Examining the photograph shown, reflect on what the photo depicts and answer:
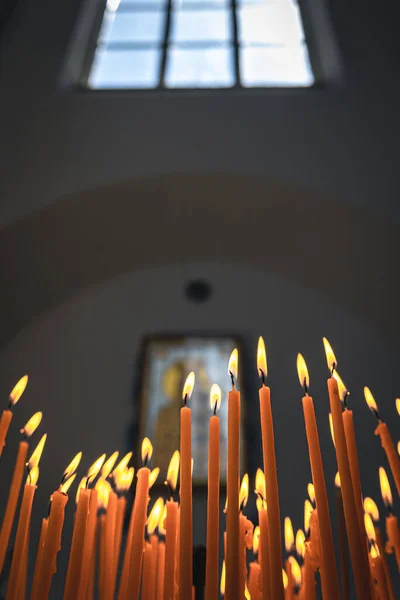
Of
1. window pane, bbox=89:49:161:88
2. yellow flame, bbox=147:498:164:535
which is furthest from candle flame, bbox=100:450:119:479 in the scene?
window pane, bbox=89:49:161:88

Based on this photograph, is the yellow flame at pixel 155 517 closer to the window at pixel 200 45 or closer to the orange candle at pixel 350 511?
the orange candle at pixel 350 511

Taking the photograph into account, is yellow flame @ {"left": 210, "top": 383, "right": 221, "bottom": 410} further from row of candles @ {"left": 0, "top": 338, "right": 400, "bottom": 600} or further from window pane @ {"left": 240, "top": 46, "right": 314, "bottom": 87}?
window pane @ {"left": 240, "top": 46, "right": 314, "bottom": 87}

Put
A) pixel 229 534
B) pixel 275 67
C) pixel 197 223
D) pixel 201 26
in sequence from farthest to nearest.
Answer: pixel 201 26 < pixel 275 67 < pixel 197 223 < pixel 229 534

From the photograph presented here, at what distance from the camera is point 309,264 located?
2859mm

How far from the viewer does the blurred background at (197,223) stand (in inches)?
97.3

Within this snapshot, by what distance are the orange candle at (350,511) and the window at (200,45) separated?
2730 mm

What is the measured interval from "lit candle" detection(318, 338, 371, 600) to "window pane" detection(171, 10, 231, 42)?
11.4 ft

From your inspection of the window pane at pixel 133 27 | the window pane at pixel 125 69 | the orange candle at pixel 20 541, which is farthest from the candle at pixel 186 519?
the window pane at pixel 133 27

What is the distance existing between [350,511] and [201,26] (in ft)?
12.3

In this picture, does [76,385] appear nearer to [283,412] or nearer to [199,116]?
[283,412]

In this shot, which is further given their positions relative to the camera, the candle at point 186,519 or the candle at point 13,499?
the candle at point 13,499

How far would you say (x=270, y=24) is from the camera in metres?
3.54

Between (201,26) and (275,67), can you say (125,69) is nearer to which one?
(201,26)

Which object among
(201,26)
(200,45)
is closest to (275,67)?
(200,45)
